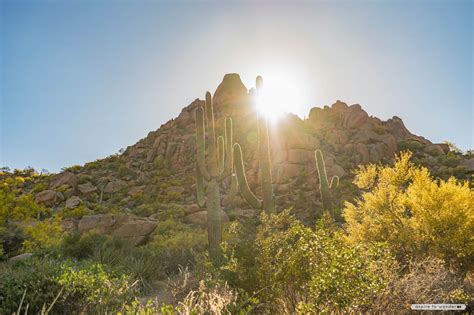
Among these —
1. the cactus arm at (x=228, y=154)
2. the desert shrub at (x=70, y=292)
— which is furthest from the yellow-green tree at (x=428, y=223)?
the desert shrub at (x=70, y=292)

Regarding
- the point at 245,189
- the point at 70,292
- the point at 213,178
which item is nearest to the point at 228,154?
the point at 213,178

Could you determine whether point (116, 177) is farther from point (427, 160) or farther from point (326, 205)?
point (427, 160)

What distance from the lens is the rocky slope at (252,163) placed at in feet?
68.4

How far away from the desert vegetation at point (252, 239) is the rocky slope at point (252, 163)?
7.2 inches

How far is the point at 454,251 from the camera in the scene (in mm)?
5457

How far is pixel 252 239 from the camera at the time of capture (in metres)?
5.22

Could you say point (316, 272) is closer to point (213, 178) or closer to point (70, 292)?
point (70, 292)

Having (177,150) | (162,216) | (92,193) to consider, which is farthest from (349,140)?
(92,193)

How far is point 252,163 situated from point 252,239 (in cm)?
1976

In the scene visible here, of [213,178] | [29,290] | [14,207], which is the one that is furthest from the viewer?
[14,207]

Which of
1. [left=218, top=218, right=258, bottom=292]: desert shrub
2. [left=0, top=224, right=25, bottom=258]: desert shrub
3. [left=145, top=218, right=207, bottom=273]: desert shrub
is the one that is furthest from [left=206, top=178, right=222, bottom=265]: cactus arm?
[left=0, top=224, right=25, bottom=258]: desert shrub

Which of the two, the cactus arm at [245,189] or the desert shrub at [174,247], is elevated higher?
the cactus arm at [245,189]

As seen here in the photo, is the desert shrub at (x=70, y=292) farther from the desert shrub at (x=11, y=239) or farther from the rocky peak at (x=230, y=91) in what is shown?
the rocky peak at (x=230, y=91)

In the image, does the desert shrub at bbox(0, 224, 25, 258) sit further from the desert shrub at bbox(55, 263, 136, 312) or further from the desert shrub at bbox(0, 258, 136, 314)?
the desert shrub at bbox(55, 263, 136, 312)
